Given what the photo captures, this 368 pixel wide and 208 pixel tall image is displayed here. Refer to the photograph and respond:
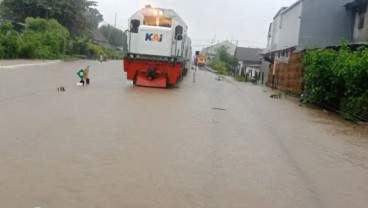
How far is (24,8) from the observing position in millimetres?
61406

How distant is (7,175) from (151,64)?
16011 mm

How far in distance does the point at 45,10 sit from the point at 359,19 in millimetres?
40547

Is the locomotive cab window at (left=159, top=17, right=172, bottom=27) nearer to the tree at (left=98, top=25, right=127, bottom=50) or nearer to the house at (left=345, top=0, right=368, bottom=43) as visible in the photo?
the house at (left=345, top=0, right=368, bottom=43)

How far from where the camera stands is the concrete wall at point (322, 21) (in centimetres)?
3622

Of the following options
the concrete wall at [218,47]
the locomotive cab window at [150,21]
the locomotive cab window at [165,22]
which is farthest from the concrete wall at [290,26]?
the concrete wall at [218,47]

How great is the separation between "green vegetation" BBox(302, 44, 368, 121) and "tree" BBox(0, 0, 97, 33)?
45276 millimetres

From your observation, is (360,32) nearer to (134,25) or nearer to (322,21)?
(322,21)

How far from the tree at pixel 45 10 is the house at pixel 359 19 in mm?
37495

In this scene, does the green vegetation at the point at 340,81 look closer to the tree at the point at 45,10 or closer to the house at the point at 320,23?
the house at the point at 320,23

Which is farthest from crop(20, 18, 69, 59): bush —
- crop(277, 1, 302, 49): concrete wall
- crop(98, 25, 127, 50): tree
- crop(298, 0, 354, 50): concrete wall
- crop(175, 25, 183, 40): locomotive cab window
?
crop(98, 25, 127, 50): tree

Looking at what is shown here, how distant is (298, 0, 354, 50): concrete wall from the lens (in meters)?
36.2

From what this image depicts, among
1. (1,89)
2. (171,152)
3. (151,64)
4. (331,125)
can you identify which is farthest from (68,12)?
(171,152)

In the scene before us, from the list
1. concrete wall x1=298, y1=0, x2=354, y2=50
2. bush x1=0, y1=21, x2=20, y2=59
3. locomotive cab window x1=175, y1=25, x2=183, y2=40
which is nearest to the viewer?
locomotive cab window x1=175, y1=25, x2=183, y2=40

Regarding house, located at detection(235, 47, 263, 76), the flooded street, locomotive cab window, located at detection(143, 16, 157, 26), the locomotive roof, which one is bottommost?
the flooded street
